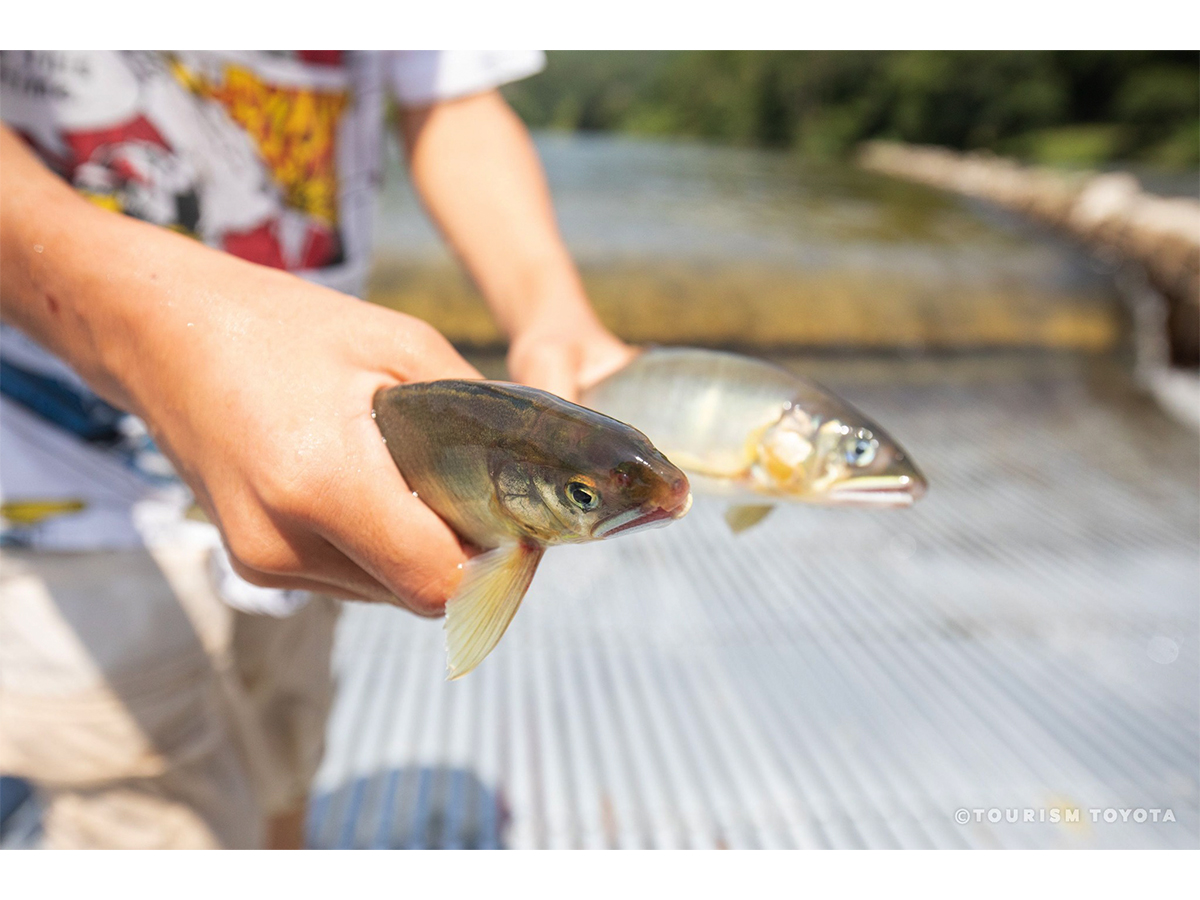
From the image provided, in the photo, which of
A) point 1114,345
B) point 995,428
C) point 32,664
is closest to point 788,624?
point 32,664

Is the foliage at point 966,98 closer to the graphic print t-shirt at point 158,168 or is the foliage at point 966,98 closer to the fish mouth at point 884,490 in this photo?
the graphic print t-shirt at point 158,168

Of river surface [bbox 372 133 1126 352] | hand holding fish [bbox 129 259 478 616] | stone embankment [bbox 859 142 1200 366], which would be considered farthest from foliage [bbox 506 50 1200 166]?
hand holding fish [bbox 129 259 478 616]

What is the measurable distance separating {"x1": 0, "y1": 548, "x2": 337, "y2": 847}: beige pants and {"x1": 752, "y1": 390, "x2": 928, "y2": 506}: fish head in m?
1.17

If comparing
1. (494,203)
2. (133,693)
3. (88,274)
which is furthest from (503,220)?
(133,693)

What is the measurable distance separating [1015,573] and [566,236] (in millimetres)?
7956

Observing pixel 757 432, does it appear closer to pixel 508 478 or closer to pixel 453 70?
pixel 508 478

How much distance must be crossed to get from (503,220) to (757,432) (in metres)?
0.80

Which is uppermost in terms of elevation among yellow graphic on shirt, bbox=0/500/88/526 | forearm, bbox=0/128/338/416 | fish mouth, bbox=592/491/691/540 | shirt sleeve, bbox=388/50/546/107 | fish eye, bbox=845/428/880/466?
shirt sleeve, bbox=388/50/546/107

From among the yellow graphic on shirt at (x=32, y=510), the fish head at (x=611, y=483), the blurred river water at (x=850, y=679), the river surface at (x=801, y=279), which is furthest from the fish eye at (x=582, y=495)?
the river surface at (x=801, y=279)

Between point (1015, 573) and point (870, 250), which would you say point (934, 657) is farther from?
point (870, 250)

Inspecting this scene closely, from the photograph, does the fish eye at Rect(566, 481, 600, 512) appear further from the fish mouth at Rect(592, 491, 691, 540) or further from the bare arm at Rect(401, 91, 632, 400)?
the bare arm at Rect(401, 91, 632, 400)

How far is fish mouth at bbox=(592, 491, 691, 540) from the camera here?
89cm

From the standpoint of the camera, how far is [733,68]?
37.1 meters
